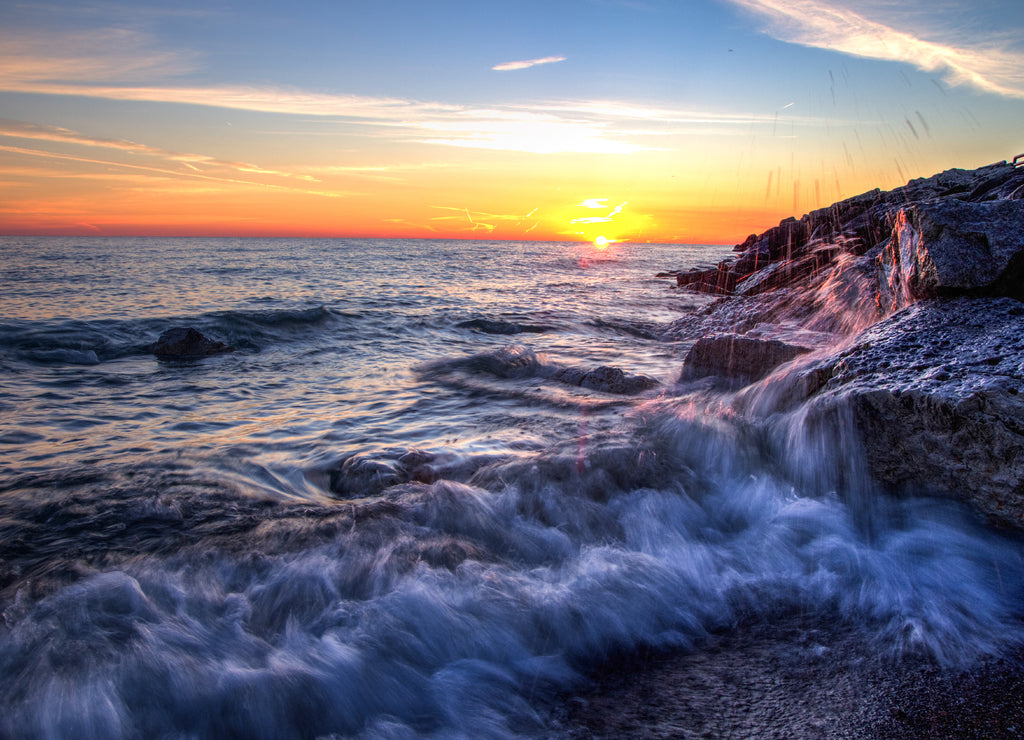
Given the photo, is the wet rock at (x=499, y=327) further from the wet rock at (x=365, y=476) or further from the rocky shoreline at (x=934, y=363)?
the wet rock at (x=365, y=476)

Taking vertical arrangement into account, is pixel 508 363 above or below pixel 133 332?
below

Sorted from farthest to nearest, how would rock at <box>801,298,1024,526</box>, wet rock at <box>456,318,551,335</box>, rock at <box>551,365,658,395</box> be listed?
wet rock at <box>456,318,551,335</box> < rock at <box>551,365,658,395</box> < rock at <box>801,298,1024,526</box>

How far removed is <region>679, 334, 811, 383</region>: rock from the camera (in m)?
5.18

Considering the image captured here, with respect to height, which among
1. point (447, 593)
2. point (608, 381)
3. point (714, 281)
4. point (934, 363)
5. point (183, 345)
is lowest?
point (447, 593)

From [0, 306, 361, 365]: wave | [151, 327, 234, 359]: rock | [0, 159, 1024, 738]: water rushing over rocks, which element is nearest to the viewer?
[0, 159, 1024, 738]: water rushing over rocks

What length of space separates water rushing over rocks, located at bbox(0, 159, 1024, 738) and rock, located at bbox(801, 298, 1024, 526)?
2 centimetres

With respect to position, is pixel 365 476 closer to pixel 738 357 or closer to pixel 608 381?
pixel 608 381

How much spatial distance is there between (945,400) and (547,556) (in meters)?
2.33

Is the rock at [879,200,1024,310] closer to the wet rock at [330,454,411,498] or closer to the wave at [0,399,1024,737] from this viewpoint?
the wave at [0,399,1024,737]

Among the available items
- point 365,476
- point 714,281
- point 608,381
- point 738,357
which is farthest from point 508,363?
point 714,281

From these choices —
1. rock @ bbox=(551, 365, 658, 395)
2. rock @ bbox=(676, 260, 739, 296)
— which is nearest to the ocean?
rock @ bbox=(551, 365, 658, 395)

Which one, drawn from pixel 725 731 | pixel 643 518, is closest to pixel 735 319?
pixel 643 518

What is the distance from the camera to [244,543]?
3.25m

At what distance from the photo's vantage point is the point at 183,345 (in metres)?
9.15
